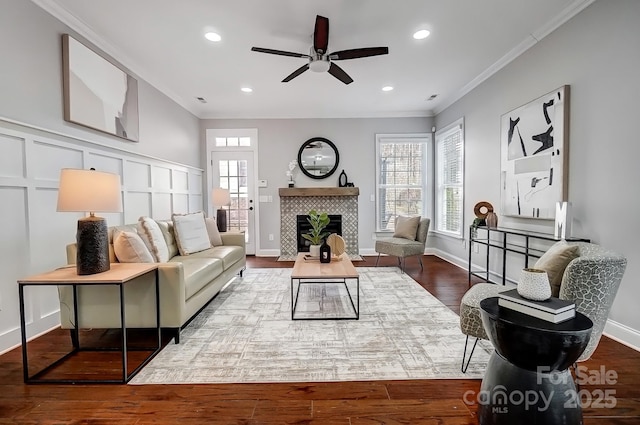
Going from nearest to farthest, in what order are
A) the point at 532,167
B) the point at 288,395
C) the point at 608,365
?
1. the point at 288,395
2. the point at 608,365
3. the point at 532,167

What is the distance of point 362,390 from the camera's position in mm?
1720

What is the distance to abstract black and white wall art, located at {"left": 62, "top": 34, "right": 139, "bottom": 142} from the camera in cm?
270

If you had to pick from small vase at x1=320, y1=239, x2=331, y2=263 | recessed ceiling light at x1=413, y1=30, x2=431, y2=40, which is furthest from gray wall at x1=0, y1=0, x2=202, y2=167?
recessed ceiling light at x1=413, y1=30, x2=431, y2=40

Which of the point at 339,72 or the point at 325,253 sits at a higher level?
the point at 339,72

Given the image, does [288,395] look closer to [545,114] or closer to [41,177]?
[41,177]

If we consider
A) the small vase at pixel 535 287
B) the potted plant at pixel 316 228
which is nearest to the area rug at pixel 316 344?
the potted plant at pixel 316 228

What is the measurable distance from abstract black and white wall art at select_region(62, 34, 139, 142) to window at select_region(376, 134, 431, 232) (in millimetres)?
4111

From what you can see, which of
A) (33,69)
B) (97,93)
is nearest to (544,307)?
(33,69)

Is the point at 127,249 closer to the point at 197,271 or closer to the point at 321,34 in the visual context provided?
the point at 197,271

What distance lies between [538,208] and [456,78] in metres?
2.14

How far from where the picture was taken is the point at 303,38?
3068mm

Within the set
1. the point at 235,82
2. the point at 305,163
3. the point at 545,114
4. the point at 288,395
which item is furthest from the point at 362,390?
the point at 305,163

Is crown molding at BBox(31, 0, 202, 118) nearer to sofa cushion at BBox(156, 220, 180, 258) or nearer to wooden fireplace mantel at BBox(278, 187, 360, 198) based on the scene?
sofa cushion at BBox(156, 220, 180, 258)

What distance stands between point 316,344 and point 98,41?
3586 mm
